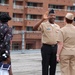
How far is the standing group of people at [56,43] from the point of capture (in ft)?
22.6

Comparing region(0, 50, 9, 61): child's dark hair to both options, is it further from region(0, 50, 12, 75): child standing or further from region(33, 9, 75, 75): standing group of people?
region(33, 9, 75, 75): standing group of people

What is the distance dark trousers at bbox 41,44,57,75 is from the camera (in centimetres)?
746

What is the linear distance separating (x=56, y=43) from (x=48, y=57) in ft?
1.11

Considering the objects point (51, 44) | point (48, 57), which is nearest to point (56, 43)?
point (51, 44)

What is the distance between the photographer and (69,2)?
208 ft

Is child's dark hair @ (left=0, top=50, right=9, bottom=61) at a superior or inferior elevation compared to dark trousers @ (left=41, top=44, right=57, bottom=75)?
superior

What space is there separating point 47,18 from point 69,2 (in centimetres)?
5653

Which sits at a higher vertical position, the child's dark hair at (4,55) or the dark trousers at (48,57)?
the child's dark hair at (4,55)

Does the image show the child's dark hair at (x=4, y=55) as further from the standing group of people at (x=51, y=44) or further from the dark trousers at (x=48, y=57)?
the dark trousers at (x=48, y=57)

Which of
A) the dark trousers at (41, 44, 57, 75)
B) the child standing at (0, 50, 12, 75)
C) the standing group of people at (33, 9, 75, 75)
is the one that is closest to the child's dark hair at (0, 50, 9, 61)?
the child standing at (0, 50, 12, 75)

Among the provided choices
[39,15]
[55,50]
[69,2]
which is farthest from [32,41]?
[55,50]

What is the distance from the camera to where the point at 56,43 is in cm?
749

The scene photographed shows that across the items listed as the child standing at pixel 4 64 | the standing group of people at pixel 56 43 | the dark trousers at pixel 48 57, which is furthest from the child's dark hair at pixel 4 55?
the dark trousers at pixel 48 57

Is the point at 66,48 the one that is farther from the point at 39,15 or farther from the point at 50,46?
the point at 39,15
